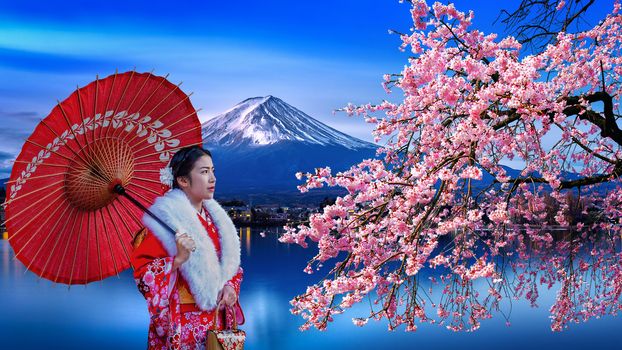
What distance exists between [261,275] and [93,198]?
110 ft

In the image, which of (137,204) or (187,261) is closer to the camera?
(187,261)

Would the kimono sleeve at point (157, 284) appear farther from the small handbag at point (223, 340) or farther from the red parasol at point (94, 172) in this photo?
the red parasol at point (94, 172)

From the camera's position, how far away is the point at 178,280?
3.47 meters

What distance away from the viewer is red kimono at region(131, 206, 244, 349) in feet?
11.0

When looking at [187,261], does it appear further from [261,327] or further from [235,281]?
[261,327]

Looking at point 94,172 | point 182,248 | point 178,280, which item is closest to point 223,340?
point 178,280

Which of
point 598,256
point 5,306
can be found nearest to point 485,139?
point 598,256

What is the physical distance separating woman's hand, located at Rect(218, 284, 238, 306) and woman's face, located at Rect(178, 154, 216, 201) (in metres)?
0.52

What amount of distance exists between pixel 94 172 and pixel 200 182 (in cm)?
61

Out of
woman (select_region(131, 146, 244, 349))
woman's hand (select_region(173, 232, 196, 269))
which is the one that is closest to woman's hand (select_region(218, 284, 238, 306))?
woman (select_region(131, 146, 244, 349))

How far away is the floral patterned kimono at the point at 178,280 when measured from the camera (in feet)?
11.0

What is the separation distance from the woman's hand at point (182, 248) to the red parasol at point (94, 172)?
1.31ft

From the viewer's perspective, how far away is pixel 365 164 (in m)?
5.75

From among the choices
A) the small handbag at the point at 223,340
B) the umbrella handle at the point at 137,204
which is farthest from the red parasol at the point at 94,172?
the small handbag at the point at 223,340
